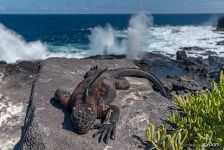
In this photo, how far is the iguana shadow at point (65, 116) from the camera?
5336 mm

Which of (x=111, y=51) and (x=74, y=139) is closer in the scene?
(x=74, y=139)

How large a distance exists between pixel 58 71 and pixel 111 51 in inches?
914

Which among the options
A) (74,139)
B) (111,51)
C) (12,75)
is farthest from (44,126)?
(111,51)

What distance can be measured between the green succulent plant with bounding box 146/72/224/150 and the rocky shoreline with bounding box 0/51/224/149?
3497 mm

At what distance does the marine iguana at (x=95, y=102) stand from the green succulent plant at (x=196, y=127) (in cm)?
65

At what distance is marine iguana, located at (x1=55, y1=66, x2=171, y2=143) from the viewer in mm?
5117

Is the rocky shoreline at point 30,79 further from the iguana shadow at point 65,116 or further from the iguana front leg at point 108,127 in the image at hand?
the iguana front leg at point 108,127

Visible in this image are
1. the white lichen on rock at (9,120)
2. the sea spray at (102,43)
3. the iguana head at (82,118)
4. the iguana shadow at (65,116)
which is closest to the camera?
the iguana head at (82,118)

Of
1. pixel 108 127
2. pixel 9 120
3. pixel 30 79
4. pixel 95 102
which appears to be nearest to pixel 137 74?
pixel 95 102

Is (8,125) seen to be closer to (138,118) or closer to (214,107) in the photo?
(138,118)

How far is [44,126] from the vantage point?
531cm

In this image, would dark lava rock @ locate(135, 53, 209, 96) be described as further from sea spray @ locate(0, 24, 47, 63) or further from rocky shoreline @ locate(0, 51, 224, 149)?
sea spray @ locate(0, 24, 47, 63)

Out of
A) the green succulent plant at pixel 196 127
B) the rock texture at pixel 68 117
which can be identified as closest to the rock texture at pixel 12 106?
the rock texture at pixel 68 117

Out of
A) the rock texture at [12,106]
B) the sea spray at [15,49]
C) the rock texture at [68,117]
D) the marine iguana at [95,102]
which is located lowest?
the sea spray at [15,49]
